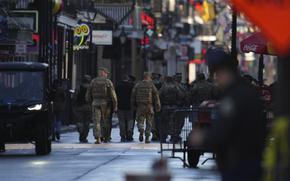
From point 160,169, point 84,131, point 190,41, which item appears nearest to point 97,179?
point 160,169

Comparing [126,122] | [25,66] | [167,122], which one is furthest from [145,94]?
[167,122]

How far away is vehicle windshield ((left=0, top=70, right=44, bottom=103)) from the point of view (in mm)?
25766

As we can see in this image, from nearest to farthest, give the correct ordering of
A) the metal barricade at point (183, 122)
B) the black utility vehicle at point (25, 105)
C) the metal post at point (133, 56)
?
the metal barricade at point (183, 122) → the black utility vehicle at point (25, 105) → the metal post at point (133, 56)

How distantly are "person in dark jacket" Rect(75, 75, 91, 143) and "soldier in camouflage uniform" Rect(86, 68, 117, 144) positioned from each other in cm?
77

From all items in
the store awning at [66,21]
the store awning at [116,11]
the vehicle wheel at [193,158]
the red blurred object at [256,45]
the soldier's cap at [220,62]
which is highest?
the store awning at [116,11]

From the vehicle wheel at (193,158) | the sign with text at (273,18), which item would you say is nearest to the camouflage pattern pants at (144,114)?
the vehicle wheel at (193,158)

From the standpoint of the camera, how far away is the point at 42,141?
2516cm

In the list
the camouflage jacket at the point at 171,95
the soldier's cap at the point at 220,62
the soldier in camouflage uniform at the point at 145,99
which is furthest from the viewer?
the camouflage jacket at the point at 171,95

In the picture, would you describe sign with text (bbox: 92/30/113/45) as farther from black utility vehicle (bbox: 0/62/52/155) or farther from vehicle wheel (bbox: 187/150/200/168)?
vehicle wheel (bbox: 187/150/200/168)

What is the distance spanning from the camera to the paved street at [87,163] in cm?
1966

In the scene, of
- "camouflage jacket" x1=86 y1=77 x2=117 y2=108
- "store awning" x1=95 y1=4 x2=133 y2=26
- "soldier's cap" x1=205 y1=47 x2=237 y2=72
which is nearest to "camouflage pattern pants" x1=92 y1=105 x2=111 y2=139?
"camouflage jacket" x1=86 y1=77 x2=117 y2=108

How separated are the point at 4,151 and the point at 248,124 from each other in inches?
747

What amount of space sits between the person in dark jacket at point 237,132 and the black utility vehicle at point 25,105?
15.8m

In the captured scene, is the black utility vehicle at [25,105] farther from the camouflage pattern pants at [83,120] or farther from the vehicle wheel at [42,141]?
the camouflage pattern pants at [83,120]
